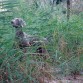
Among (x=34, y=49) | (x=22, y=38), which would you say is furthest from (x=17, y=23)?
(x=34, y=49)

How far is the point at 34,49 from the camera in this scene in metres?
3.61

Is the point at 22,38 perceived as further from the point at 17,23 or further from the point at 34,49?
the point at 34,49

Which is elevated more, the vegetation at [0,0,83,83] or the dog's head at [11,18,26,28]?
the dog's head at [11,18,26,28]

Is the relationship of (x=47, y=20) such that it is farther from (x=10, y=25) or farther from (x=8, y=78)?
(x=8, y=78)

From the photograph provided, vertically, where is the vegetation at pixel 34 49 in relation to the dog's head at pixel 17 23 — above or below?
below

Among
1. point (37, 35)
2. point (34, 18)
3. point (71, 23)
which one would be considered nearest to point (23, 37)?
point (37, 35)

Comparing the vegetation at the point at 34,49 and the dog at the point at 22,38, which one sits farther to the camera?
the dog at the point at 22,38

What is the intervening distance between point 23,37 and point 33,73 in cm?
60

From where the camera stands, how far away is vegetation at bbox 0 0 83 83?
3393 millimetres

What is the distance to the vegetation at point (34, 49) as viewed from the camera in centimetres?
339

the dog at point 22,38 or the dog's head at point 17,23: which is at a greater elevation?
the dog's head at point 17,23

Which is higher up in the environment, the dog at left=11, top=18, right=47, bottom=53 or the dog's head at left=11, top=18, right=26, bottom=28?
the dog's head at left=11, top=18, right=26, bottom=28

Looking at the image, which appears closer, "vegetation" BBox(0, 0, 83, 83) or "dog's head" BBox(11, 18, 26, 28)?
"vegetation" BBox(0, 0, 83, 83)

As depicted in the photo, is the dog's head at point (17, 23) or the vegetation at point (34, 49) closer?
the vegetation at point (34, 49)
